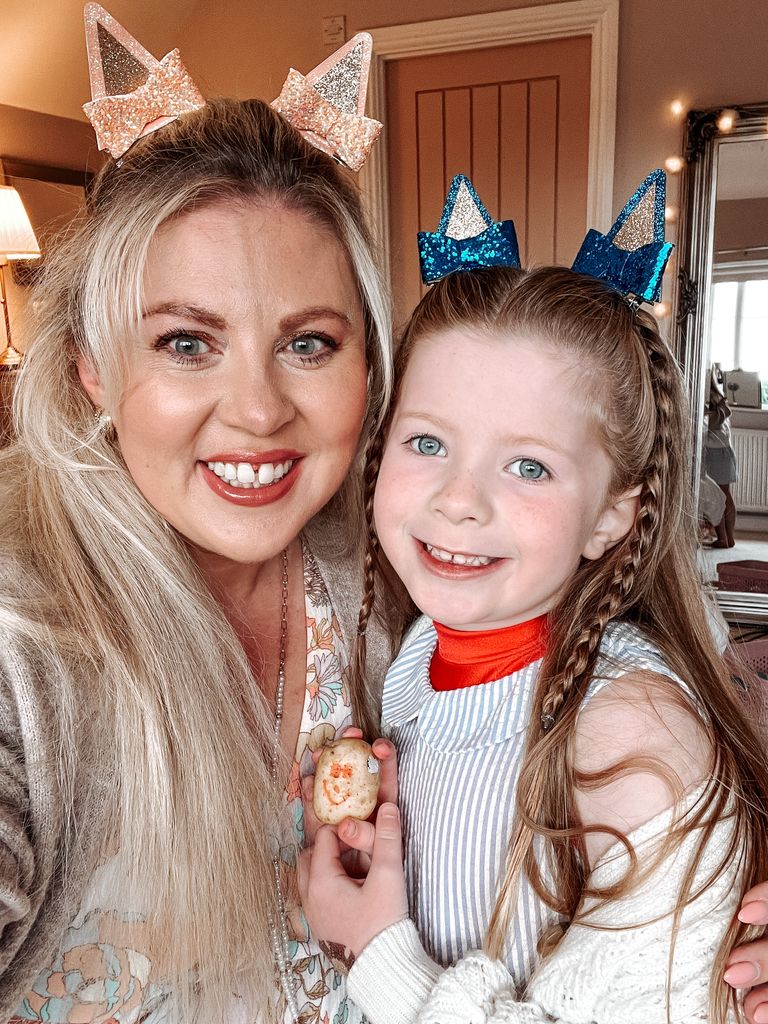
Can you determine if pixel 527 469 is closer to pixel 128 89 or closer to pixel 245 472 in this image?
pixel 245 472

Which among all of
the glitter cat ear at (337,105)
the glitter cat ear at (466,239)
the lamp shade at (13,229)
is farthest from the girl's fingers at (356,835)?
the lamp shade at (13,229)

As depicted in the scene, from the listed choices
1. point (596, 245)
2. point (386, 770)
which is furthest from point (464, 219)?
point (386, 770)

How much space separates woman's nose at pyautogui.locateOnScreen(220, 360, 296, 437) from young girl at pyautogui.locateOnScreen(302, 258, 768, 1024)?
0.67ft

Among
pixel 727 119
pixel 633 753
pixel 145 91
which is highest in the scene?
pixel 727 119

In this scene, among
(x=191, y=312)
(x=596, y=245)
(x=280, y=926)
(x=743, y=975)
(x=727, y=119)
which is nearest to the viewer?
(x=743, y=975)

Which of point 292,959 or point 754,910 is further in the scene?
point 292,959

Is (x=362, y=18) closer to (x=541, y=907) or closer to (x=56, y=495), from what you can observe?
(x=56, y=495)

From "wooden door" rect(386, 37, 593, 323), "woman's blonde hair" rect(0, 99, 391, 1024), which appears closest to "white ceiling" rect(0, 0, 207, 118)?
"wooden door" rect(386, 37, 593, 323)

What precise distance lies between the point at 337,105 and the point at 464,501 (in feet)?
2.00

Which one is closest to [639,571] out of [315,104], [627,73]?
[315,104]

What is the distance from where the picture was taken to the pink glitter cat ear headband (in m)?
1.08

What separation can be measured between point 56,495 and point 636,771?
80cm

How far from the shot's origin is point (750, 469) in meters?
3.55

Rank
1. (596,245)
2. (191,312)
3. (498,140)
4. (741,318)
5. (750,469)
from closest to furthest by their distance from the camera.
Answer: (191,312) < (596,245) < (741,318) < (750,469) < (498,140)
